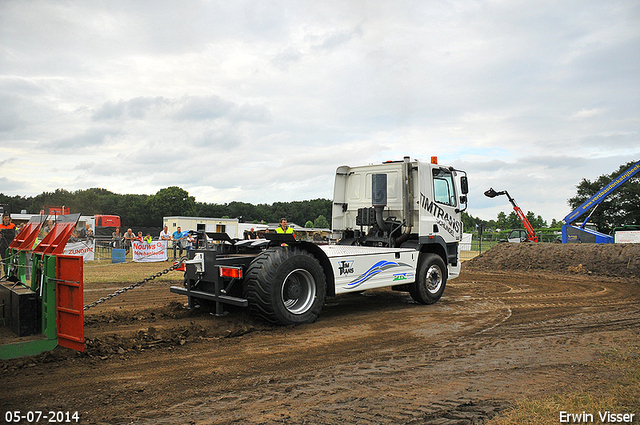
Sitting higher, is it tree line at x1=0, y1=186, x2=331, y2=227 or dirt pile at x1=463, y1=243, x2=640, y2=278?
tree line at x1=0, y1=186, x2=331, y2=227

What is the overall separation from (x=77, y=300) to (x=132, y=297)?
5.59 metres

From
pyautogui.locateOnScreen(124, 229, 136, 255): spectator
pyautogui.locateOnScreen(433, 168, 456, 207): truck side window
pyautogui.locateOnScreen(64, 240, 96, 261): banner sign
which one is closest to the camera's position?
pyautogui.locateOnScreen(433, 168, 456, 207): truck side window

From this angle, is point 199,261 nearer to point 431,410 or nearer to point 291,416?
point 291,416

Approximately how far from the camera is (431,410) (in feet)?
12.2

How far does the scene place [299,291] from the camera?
276 inches

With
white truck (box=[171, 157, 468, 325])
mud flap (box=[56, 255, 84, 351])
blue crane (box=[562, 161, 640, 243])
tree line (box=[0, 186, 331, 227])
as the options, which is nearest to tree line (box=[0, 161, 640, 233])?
tree line (box=[0, 186, 331, 227])

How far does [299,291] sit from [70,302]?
131 inches

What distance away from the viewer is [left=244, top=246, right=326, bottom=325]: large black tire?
6355 mm

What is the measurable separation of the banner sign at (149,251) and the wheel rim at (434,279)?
1453cm

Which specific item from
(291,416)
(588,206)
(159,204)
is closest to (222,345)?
(291,416)

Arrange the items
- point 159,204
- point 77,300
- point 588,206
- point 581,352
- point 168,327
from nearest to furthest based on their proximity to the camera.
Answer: point 77,300, point 581,352, point 168,327, point 588,206, point 159,204

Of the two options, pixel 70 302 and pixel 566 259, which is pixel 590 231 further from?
pixel 70 302

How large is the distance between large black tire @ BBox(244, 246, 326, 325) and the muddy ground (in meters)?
0.25

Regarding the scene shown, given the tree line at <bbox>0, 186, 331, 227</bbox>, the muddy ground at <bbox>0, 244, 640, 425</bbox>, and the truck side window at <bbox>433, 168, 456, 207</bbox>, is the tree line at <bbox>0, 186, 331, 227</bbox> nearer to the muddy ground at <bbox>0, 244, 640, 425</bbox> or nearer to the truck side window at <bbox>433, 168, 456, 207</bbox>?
the truck side window at <bbox>433, 168, 456, 207</bbox>
